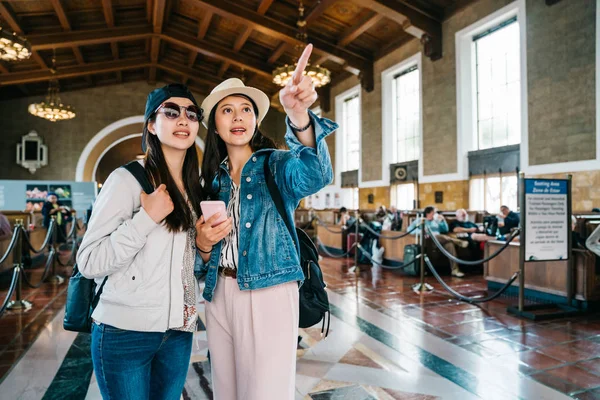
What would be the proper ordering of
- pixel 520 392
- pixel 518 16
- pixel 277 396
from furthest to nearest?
pixel 518 16 < pixel 520 392 < pixel 277 396

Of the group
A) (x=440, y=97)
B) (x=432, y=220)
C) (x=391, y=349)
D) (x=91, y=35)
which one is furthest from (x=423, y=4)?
(x=391, y=349)

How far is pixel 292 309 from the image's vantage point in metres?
1.42

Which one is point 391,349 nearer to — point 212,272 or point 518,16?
point 212,272

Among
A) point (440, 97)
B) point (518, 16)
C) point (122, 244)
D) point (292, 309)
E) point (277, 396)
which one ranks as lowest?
point (277, 396)

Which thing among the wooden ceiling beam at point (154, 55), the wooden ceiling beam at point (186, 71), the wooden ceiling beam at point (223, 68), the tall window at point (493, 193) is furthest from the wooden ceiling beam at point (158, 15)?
the tall window at point (493, 193)

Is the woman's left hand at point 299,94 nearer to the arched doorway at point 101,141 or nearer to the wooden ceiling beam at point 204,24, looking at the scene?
the wooden ceiling beam at point 204,24

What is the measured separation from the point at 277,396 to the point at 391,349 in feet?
8.40

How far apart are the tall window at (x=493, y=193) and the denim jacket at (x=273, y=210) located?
1080 centimetres

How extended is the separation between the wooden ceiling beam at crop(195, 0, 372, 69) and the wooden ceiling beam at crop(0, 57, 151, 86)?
687cm

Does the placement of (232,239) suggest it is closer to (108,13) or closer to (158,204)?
(158,204)

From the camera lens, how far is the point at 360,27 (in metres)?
13.2

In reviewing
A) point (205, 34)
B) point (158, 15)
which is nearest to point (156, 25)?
point (158, 15)

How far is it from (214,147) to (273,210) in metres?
0.41

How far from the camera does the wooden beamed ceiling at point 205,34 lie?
12133 millimetres
